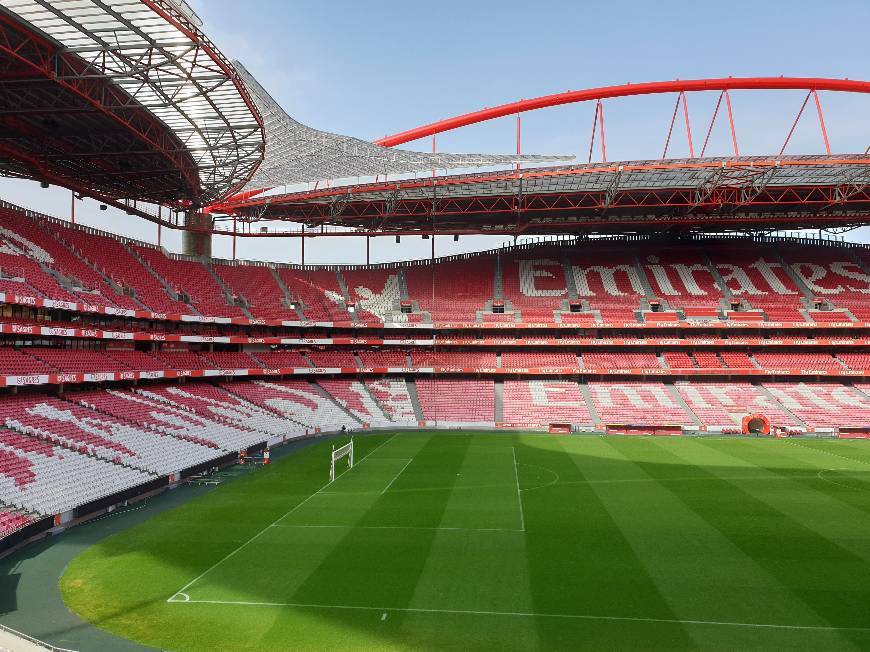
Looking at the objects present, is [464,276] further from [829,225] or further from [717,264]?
[829,225]

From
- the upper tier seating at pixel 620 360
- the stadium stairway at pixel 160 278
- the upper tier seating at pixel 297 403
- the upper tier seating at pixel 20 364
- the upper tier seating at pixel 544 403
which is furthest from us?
the upper tier seating at pixel 620 360

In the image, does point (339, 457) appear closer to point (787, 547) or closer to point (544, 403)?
point (787, 547)

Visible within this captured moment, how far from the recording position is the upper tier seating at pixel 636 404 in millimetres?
45750

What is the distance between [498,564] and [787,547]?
9360 mm

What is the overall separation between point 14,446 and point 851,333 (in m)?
60.8

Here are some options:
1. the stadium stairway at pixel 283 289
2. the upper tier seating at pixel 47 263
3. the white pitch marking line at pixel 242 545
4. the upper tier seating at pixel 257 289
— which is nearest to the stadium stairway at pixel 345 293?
the stadium stairway at pixel 283 289

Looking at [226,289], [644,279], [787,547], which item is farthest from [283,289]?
[787,547]

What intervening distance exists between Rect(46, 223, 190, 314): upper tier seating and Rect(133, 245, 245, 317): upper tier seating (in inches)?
64.6

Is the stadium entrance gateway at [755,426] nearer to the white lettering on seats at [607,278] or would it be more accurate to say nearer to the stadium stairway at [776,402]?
the stadium stairway at [776,402]

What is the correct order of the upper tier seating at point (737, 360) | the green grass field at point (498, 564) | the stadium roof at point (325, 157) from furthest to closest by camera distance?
the upper tier seating at point (737, 360) < the stadium roof at point (325, 157) < the green grass field at point (498, 564)

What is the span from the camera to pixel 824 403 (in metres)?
46.6

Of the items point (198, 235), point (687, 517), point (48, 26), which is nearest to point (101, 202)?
point (198, 235)

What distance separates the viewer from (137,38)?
23.7m

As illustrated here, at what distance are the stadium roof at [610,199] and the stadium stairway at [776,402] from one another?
14.9m
